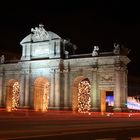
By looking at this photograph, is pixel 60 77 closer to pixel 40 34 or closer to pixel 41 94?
pixel 41 94

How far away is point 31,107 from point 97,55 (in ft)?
50.2

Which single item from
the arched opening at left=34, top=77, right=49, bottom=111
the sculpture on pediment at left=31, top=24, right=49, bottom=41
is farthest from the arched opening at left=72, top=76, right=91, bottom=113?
the sculpture on pediment at left=31, top=24, right=49, bottom=41

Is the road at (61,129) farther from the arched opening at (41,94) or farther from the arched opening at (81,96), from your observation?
the arched opening at (41,94)

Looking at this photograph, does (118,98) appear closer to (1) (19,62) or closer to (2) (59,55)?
(2) (59,55)

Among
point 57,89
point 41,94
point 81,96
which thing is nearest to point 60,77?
point 57,89

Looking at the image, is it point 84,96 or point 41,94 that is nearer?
point 84,96

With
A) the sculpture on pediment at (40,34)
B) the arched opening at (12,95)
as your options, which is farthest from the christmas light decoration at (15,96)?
the sculpture on pediment at (40,34)

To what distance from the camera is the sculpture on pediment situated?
56.8 metres

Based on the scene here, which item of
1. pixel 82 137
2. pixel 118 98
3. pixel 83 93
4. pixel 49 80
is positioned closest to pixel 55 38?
pixel 49 80

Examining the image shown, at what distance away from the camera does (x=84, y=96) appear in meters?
57.1

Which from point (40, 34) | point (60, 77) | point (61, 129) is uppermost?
point (40, 34)

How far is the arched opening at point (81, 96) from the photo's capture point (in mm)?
53688

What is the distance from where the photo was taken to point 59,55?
54750 millimetres

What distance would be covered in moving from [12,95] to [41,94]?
282 inches
